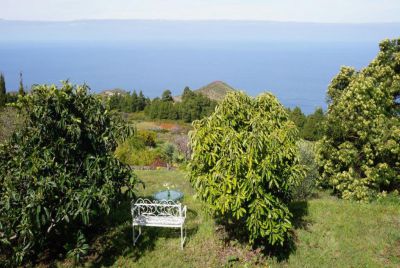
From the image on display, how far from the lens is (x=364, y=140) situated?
53.2 ft

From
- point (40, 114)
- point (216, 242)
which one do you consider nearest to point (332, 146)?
point (216, 242)

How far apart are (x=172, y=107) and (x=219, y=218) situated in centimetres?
6465

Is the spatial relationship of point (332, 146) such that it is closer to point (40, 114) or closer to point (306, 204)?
point (306, 204)

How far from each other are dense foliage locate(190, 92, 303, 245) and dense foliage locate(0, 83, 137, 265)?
1.92 metres

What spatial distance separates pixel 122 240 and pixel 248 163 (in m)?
4.52

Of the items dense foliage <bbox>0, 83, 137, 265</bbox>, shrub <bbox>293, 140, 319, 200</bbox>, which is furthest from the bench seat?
shrub <bbox>293, 140, 319, 200</bbox>

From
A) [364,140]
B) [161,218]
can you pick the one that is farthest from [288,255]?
[364,140]

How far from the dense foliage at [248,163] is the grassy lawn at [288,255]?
114cm

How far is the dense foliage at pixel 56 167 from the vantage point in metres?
7.52

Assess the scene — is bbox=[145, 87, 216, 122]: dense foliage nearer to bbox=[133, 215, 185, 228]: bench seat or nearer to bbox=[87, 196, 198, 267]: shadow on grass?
bbox=[87, 196, 198, 267]: shadow on grass

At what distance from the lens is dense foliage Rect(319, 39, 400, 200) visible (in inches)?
621

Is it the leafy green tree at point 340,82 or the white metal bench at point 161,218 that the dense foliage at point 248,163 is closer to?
the white metal bench at point 161,218

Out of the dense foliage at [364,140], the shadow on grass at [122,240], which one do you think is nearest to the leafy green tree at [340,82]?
the dense foliage at [364,140]

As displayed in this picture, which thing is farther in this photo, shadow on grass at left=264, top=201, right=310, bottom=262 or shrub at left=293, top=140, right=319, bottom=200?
shrub at left=293, top=140, right=319, bottom=200
